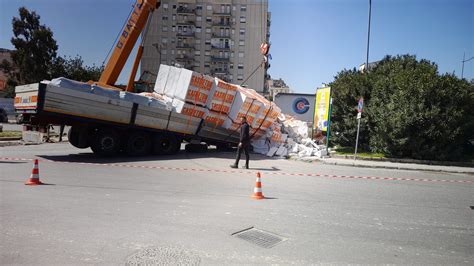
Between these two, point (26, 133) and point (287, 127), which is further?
point (287, 127)

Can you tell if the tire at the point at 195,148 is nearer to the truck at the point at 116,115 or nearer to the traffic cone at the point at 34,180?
the truck at the point at 116,115

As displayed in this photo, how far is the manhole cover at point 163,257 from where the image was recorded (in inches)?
140

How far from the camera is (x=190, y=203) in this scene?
239 inches

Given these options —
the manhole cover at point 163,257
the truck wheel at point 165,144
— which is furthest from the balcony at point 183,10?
the manhole cover at point 163,257

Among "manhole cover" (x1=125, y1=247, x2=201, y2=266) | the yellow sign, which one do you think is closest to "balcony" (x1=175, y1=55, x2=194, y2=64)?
the yellow sign

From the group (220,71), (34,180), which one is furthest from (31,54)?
(220,71)

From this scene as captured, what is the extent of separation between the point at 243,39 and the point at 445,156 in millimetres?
65212

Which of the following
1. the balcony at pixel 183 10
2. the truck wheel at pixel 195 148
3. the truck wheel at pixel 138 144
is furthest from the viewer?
the balcony at pixel 183 10

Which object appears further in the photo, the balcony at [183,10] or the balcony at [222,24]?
the balcony at [222,24]

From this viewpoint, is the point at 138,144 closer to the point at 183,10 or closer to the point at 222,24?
the point at 222,24

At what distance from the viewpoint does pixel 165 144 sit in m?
14.3

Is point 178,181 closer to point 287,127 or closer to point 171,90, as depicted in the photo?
point 171,90

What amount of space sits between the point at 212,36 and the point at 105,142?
224 ft

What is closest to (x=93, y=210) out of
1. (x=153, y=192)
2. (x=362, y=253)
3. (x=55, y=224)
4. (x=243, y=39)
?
(x=55, y=224)
